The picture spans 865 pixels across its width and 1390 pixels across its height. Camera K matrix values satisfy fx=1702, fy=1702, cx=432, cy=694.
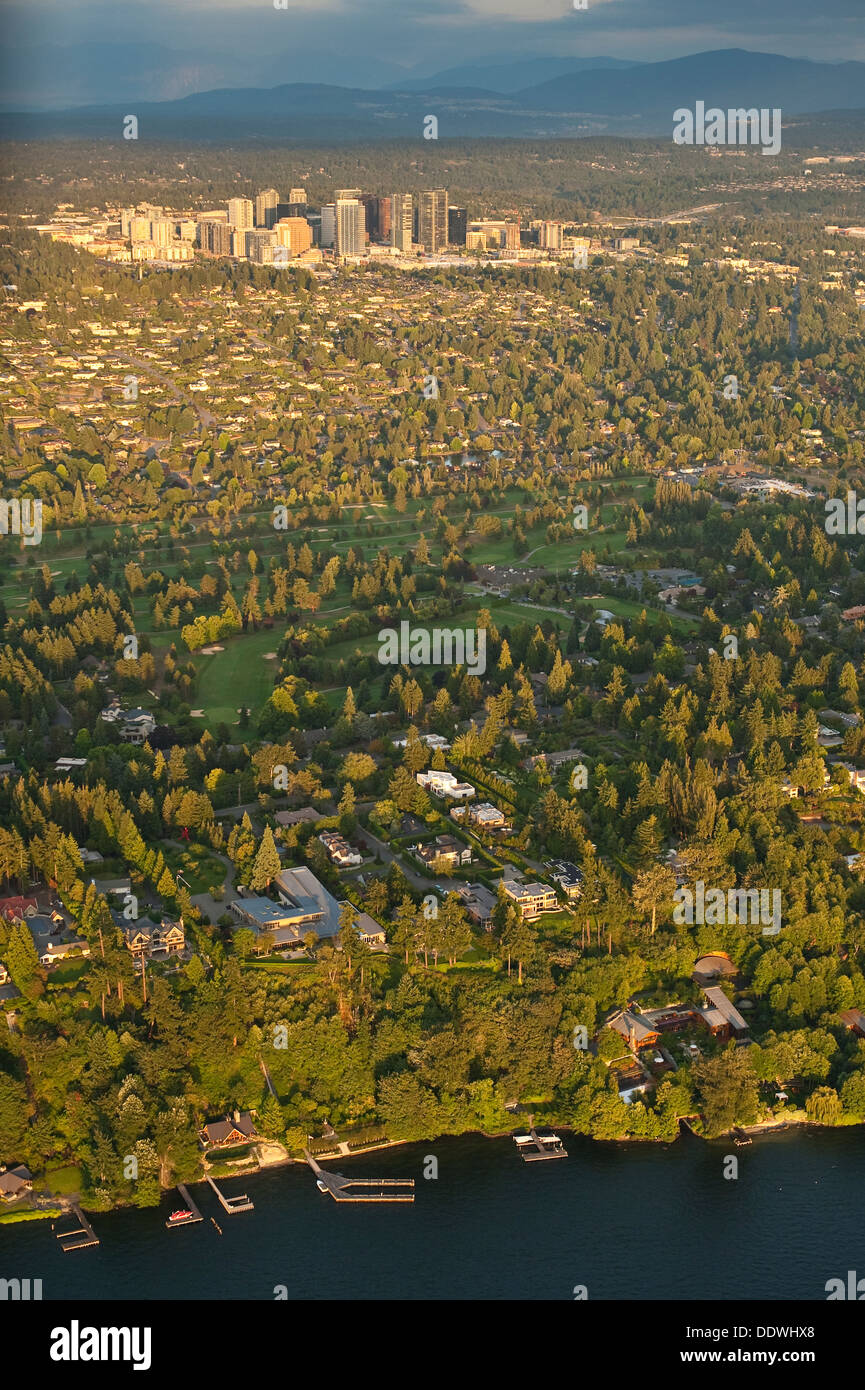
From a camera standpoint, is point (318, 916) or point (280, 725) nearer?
point (318, 916)

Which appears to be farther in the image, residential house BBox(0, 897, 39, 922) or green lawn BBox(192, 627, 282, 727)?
green lawn BBox(192, 627, 282, 727)

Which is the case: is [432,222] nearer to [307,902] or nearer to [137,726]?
[137,726]

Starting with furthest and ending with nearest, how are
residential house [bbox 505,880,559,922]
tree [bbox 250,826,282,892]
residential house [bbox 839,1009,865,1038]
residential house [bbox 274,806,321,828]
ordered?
residential house [bbox 274,806,321,828] < tree [bbox 250,826,282,892] < residential house [bbox 505,880,559,922] < residential house [bbox 839,1009,865,1038]

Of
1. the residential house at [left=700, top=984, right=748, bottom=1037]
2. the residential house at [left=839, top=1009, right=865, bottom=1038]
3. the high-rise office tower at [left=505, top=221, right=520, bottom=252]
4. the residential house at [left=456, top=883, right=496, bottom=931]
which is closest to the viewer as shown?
the residential house at [left=700, top=984, right=748, bottom=1037]

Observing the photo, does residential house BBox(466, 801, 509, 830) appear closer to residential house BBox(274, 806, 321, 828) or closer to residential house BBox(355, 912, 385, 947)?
residential house BBox(274, 806, 321, 828)

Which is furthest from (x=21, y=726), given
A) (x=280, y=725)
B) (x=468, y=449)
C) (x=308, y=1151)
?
(x=468, y=449)

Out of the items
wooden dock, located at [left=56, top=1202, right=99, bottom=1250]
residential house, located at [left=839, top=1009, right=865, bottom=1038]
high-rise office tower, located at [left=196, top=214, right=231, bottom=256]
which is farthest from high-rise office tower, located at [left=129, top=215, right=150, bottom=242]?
wooden dock, located at [left=56, top=1202, right=99, bottom=1250]

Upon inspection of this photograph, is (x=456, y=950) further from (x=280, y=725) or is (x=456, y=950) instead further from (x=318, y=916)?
(x=280, y=725)

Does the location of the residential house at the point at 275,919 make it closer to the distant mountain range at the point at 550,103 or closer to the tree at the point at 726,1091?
the tree at the point at 726,1091
